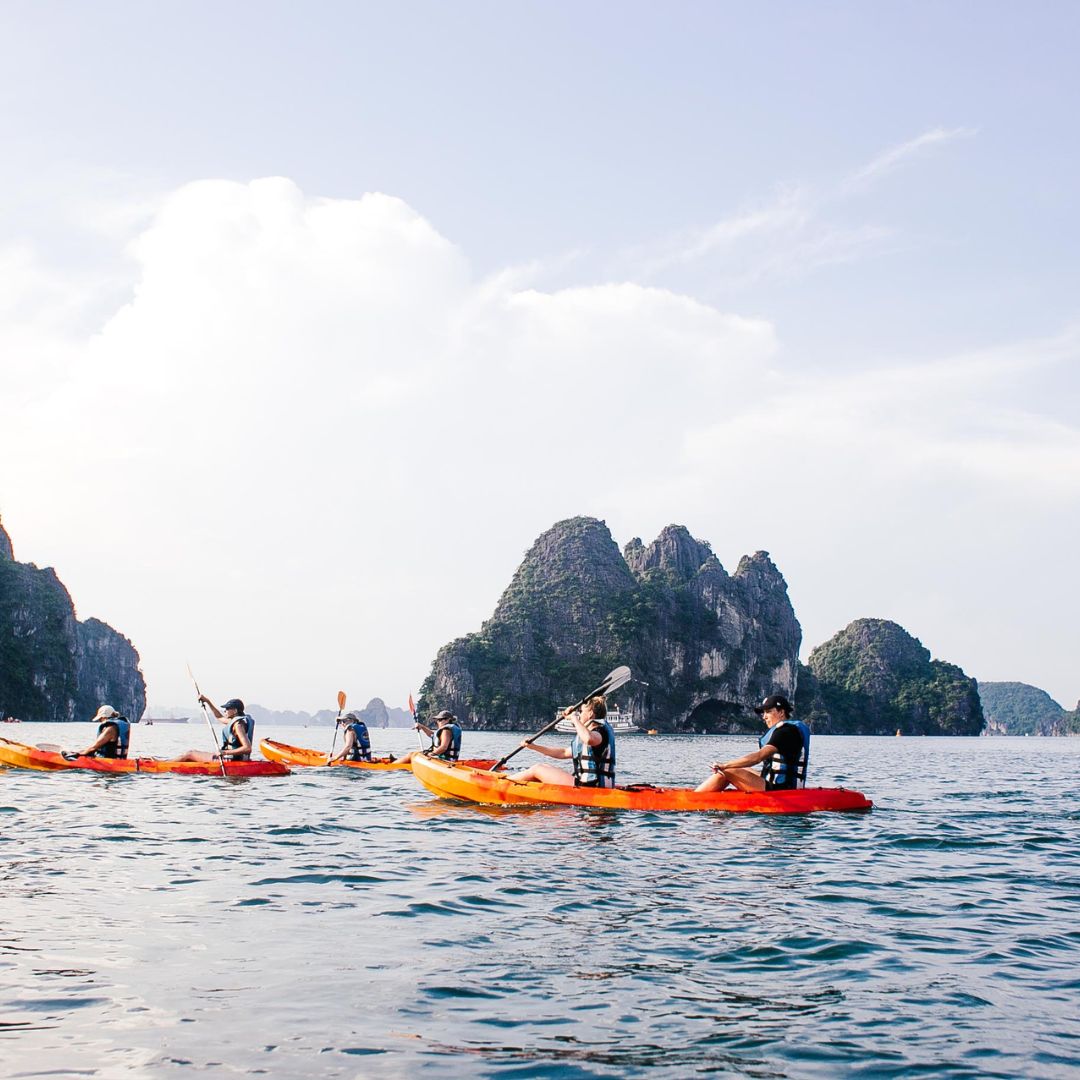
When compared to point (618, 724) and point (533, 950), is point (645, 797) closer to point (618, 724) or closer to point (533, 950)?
point (533, 950)

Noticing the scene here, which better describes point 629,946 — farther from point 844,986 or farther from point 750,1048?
point 750,1048

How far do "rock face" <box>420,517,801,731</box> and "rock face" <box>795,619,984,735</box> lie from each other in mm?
15138

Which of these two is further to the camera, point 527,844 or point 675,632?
point 675,632

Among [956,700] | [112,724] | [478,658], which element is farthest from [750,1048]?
[956,700]

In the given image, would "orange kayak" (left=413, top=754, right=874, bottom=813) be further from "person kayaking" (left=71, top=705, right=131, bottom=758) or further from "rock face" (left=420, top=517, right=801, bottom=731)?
"rock face" (left=420, top=517, right=801, bottom=731)

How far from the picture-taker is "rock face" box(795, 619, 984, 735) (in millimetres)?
153250

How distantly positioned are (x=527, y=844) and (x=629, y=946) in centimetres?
481

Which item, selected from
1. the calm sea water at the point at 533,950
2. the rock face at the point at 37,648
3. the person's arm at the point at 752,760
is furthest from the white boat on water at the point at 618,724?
the calm sea water at the point at 533,950

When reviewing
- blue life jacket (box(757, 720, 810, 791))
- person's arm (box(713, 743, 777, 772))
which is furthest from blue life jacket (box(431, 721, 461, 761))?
blue life jacket (box(757, 720, 810, 791))

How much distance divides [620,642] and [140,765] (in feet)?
357

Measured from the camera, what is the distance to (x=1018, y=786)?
27.0m

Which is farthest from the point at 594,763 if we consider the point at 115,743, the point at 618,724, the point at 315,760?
the point at 618,724

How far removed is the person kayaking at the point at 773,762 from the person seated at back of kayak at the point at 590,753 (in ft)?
4.57

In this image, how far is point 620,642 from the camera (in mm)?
126250
